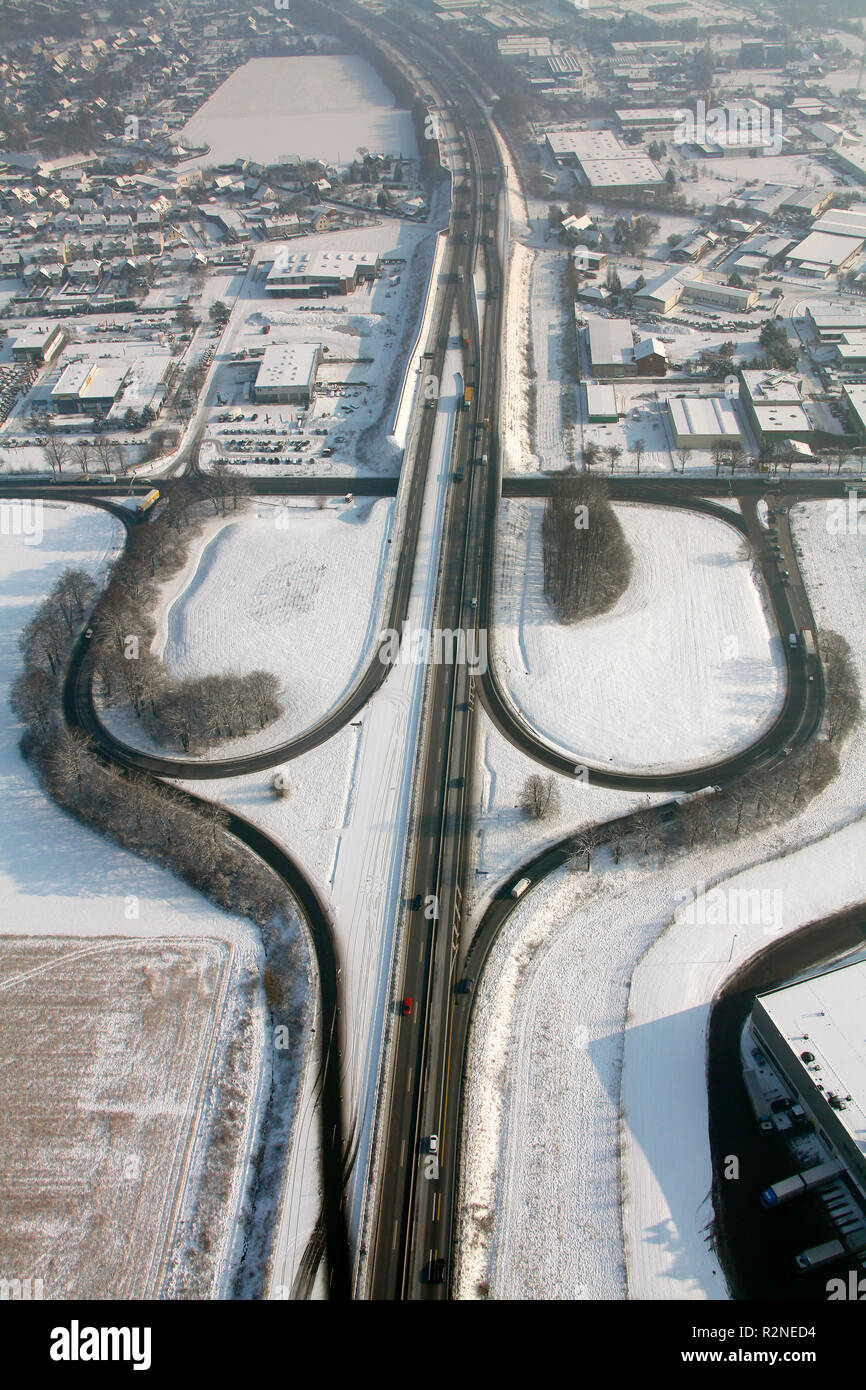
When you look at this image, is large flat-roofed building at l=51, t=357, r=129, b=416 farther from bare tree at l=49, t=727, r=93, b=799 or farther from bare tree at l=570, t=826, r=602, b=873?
bare tree at l=570, t=826, r=602, b=873

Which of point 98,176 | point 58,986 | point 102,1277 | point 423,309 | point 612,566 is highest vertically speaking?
point 98,176

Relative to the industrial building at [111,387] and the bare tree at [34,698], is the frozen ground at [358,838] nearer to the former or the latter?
the bare tree at [34,698]

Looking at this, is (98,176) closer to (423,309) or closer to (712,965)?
(423,309)

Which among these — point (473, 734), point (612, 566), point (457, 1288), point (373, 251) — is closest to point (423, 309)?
Result: point (373, 251)

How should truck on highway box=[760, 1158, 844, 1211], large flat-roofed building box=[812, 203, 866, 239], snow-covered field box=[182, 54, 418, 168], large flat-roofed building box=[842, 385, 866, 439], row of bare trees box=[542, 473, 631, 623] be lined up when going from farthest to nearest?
snow-covered field box=[182, 54, 418, 168] → large flat-roofed building box=[812, 203, 866, 239] → large flat-roofed building box=[842, 385, 866, 439] → row of bare trees box=[542, 473, 631, 623] → truck on highway box=[760, 1158, 844, 1211]

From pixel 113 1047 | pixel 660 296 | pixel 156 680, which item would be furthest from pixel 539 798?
pixel 660 296

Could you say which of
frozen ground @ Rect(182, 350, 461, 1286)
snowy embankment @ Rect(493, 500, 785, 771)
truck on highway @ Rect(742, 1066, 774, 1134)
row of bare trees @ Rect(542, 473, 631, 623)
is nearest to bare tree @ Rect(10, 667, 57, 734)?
frozen ground @ Rect(182, 350, 461, 1286)

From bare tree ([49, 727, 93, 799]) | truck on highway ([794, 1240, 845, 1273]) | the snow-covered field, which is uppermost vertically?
the snow-covered field
